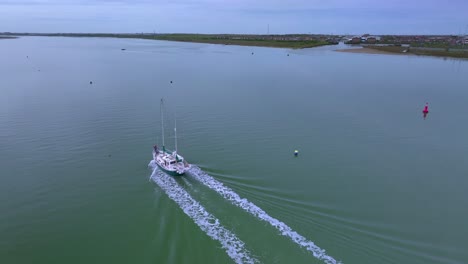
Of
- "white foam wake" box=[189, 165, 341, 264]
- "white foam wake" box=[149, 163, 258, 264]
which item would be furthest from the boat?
"white foam wake" box=[189, 165, 341, 264]

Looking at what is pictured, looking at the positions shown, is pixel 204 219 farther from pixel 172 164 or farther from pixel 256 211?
pixel 172 164

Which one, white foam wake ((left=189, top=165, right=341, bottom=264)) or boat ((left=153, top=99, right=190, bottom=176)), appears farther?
boat ((left=153, top=99, right=190, bottom=176))

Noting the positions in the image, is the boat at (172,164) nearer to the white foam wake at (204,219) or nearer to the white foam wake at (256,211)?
the white foam wake at (204,219)

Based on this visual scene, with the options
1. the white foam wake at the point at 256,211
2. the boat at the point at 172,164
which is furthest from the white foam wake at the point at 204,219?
the white foam wake at the point at 256,211

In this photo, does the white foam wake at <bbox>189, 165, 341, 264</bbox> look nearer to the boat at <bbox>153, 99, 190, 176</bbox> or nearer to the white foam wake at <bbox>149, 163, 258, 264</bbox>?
the boat at <bbox>153, 99, 190, 176</bbox>

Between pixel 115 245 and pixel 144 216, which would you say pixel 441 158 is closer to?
pixel 144 216

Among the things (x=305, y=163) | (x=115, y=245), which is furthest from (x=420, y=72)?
(x=115, y=245)
